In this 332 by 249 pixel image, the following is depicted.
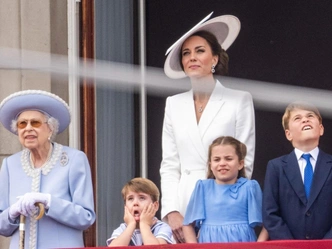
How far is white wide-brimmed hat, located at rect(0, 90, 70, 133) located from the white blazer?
83cm

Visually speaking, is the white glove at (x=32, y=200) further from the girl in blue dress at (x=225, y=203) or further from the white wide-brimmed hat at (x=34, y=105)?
the girl in blue dress at (x=225, y=203)

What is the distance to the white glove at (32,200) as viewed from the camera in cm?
629

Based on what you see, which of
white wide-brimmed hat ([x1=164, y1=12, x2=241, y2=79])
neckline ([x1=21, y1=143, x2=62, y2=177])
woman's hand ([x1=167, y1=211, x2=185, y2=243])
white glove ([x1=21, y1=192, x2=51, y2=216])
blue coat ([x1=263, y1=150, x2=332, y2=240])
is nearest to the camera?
white glove ([x1=21, y1=192, x2=51, y2=216])

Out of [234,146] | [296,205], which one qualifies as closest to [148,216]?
[234,146]

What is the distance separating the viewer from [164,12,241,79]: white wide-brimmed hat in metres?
7.14

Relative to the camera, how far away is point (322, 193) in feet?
21.3

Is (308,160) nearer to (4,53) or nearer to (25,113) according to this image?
(25,113)

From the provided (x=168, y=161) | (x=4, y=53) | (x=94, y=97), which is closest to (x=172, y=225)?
(x=168, y=161)

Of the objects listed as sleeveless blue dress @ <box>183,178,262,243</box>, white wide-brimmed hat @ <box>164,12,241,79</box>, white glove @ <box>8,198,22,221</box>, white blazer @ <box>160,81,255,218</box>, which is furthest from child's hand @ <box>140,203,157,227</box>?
white wide-brimmed hat @ <box>164,12,241,79</box>

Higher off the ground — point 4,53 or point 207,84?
point 4,53

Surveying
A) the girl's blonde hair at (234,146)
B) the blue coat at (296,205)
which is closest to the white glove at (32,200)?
the girl's blonde hair at (234,146)

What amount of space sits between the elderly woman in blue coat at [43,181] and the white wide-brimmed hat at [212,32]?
880 millimetres

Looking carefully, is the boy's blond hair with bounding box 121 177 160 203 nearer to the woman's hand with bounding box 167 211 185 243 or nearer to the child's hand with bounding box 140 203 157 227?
the child's hand with bounding box 140 203 157 227

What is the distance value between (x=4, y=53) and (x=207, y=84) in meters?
1.93
